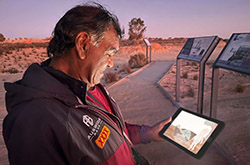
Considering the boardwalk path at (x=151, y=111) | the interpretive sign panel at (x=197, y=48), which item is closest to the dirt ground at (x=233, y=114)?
the boardwalk path at (x=151, y=111)

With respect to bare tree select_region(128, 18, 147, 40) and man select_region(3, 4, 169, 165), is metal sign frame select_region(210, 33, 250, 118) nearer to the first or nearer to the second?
man select_region(3, 4, 169, 165)

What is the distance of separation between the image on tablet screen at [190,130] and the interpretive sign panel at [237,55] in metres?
0.66

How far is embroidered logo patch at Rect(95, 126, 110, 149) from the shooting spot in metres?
0.94

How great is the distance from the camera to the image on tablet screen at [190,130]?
152cm

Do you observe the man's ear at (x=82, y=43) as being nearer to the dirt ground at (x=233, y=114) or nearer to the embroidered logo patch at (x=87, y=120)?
the embroidered logo patch at (x=87, y=120)

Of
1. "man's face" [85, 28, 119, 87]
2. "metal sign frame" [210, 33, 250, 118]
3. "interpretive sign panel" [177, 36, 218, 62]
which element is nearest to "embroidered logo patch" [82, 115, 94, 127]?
"man's face" [85, 28, 119, 87]

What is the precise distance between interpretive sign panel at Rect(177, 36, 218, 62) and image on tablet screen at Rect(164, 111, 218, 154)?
141cm

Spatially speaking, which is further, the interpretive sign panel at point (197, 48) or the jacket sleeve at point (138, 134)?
the interpretive sign panel at point (197, 48)

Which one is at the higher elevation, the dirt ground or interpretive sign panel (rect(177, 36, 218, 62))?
interpretive sign panel (rect(177, 36, 218, 62))

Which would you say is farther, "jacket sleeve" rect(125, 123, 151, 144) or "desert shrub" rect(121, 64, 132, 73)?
"desert shrub" rect(121, 64, 132, 73)

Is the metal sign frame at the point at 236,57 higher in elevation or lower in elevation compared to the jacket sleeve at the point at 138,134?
higher

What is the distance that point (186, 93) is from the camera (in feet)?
17.5

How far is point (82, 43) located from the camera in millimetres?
1046

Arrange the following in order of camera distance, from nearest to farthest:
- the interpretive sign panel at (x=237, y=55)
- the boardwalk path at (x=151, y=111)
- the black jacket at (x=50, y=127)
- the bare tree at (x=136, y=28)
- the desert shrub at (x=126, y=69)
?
1. the black jacket at (x=50, y=127)
2. the interpretive sign panel at (x=237, y=55)
3. the boardwalk path at (x=151, y=111)
4. the desert shrub at (x=126, y=69)
5. the bare tree at (x=136, y=28)
